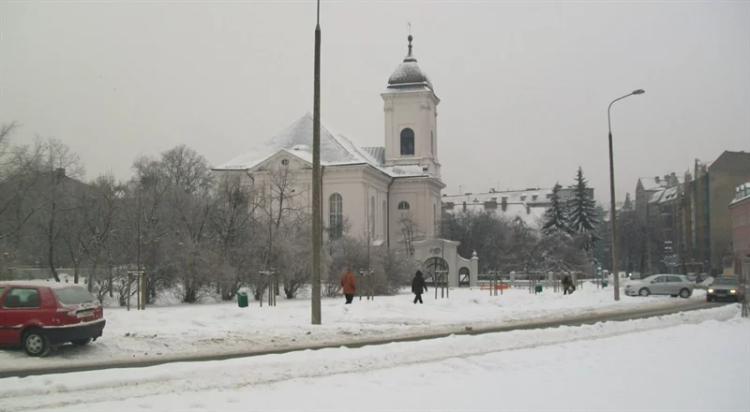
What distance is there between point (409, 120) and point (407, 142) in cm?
233

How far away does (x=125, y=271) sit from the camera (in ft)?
112

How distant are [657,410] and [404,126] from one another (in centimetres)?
6823

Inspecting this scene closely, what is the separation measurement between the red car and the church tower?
6233 centimetres

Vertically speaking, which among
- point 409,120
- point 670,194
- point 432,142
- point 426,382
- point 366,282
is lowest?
point 426,382

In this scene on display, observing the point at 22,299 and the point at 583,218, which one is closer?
the point at 22,299

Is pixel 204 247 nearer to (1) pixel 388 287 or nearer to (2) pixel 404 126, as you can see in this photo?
(1) pixel 388 287

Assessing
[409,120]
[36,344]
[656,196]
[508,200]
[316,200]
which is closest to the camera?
[36,344]

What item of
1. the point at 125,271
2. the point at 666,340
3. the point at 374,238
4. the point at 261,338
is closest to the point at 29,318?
the point at 261,338

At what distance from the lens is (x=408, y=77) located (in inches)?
3140

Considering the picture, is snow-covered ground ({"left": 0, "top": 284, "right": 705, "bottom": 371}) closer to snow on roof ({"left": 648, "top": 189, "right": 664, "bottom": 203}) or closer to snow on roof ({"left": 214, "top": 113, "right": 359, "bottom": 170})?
snow on roof ({"left": 214, "top": 113, "right": 359, "bottom": 170})

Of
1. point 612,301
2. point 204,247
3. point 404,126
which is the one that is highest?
point 404,126

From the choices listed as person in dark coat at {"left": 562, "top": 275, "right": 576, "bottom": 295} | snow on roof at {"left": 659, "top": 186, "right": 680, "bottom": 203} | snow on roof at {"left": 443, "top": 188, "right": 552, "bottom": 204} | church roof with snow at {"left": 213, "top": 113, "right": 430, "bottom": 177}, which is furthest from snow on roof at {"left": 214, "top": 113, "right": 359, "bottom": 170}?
snow on roof at {"left": 443, "top": 188, "right": 552, "bottom": 204}

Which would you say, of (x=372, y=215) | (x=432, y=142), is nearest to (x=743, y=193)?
(x=432, y=142)

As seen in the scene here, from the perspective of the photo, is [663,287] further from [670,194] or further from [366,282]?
[670,194]
